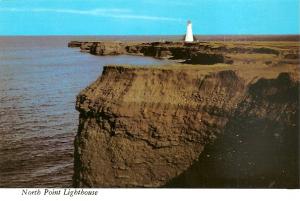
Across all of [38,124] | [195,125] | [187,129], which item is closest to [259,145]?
[195,125]

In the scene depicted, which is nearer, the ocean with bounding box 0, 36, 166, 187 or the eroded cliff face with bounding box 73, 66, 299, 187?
the eroded cliff face with bounding box 73, 66, 299, 187

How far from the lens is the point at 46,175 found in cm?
1783

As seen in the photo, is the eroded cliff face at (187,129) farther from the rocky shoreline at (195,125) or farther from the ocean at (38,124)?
the ocean at (38,124)

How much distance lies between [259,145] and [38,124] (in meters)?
14.7

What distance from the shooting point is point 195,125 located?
42.4 feet

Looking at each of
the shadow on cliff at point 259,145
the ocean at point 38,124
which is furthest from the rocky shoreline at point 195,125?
the ocean at point 38,124

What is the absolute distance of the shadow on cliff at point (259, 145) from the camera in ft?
37.6

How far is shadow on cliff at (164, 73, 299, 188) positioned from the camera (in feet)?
37.6

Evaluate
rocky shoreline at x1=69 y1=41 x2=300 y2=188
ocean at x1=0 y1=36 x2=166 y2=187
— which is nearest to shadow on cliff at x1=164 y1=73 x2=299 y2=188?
rocky shoreline at x1=69 y1=41 x2=300 y2=188

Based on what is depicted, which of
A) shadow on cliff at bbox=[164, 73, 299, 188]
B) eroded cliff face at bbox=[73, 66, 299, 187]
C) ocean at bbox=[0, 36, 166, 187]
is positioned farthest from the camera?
ocean at bbox=[0, 36, 166, 187]

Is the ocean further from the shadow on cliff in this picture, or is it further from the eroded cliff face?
the shadow on cliff

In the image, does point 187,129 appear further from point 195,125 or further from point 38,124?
point 38,124

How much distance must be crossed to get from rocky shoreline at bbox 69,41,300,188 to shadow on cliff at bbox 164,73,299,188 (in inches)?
1.0

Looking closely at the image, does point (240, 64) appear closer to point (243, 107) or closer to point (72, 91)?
point (243, 107)
